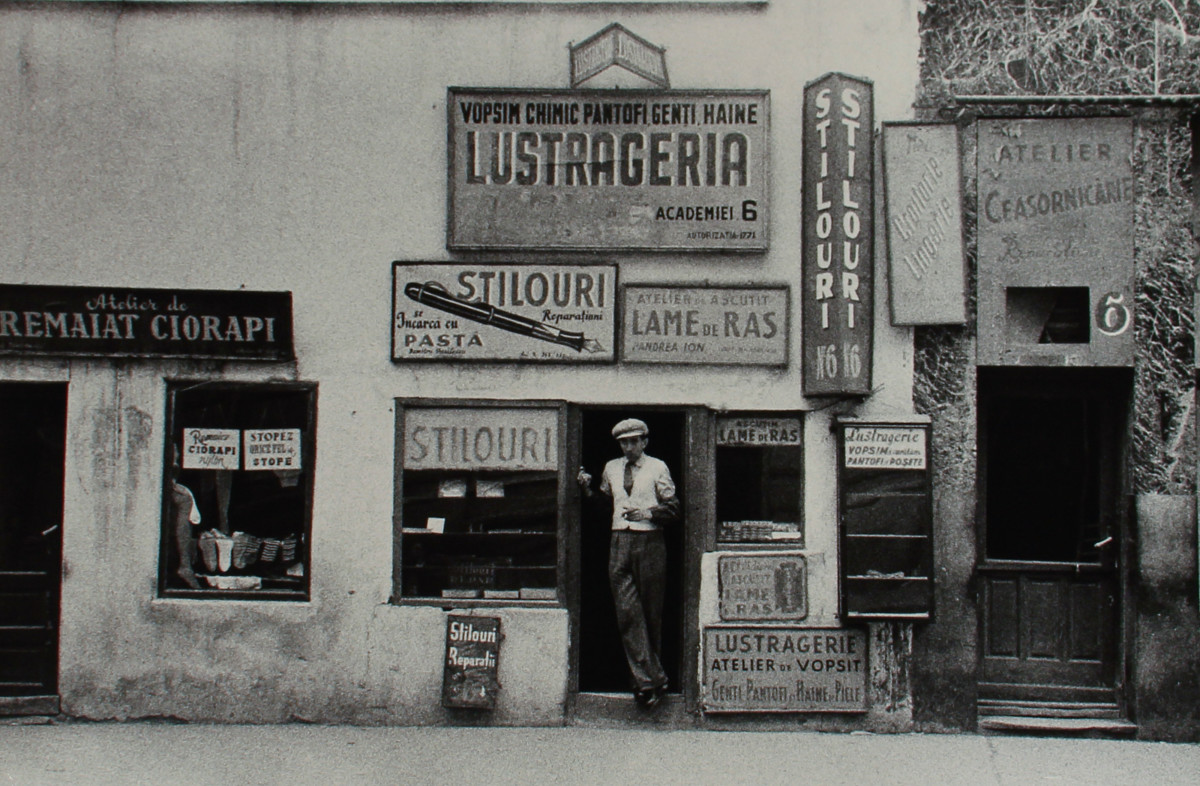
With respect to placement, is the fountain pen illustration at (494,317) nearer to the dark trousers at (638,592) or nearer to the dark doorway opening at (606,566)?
the dark doorway opening at (606,566)

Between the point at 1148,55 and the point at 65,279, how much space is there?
7527 millimetres

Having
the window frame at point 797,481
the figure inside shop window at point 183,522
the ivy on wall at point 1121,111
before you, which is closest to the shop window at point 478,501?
the window frame at point 797,481

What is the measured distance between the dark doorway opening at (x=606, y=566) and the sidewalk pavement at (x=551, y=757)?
0.57 meters

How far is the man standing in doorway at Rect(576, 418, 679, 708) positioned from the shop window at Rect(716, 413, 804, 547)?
18.4 inches

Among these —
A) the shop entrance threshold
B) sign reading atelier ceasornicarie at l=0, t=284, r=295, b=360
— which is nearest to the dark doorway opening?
the shop entrance threshold

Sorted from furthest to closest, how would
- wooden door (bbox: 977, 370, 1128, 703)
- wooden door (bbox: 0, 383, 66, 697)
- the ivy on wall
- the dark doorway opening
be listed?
the dark doorway opening < wooden door (bbox: 0, 383, 66, 697) < wooden door (bbox: 977, 370, 1128, 703) < the ivy on wall

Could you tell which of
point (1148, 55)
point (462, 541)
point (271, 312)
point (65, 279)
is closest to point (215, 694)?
point (462, 541)

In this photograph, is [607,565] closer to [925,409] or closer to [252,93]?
[925,409]

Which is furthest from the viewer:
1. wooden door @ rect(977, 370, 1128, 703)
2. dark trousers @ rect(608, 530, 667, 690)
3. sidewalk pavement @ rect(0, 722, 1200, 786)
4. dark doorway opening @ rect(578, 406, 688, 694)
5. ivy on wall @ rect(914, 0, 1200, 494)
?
dark doorway opening @ rect(578, 406, 688, 694)

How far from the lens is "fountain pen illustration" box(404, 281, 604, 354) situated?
6695 mm

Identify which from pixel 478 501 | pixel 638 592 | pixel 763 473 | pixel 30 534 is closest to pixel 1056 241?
pixel 763 473

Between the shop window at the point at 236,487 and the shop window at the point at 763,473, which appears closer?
the shop window at the point at 763,473

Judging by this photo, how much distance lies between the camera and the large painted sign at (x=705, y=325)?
6.64 metres

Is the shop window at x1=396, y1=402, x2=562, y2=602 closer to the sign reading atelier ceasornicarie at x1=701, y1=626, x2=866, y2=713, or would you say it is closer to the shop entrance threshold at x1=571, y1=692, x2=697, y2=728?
the shop entrance threshold at x1=571, y1=692, x2=697, y2=728
